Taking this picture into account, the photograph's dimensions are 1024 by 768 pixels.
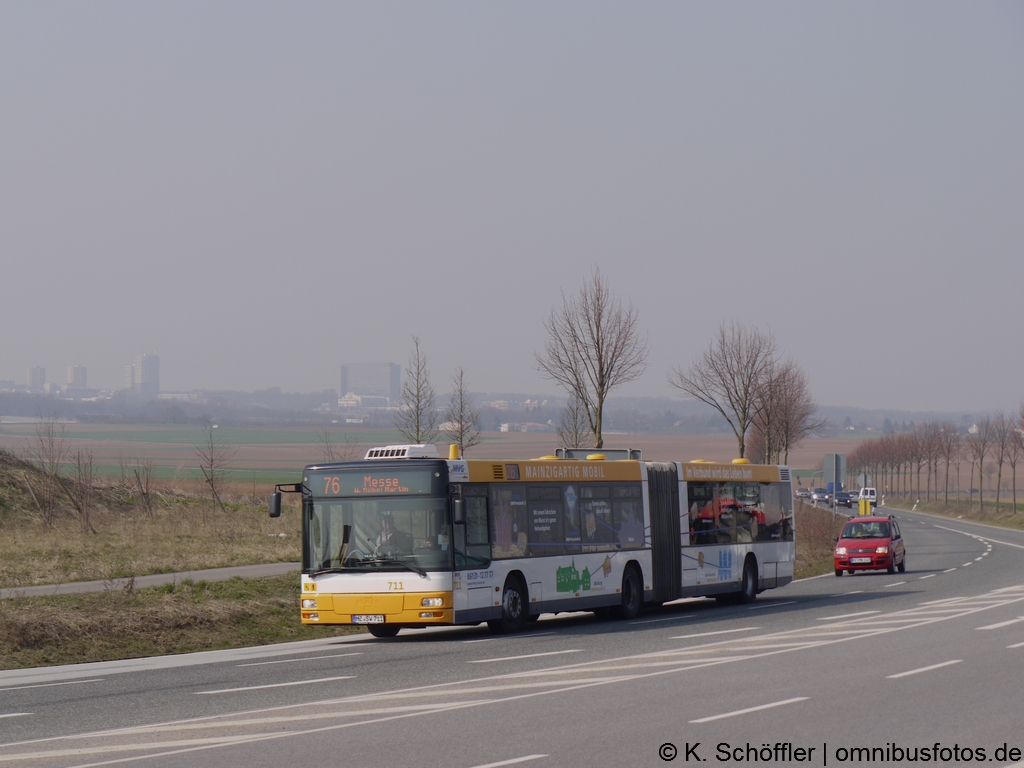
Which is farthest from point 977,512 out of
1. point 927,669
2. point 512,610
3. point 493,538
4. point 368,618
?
point 927,669

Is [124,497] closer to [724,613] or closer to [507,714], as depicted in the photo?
[724,613]

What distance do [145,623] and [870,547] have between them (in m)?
22.4

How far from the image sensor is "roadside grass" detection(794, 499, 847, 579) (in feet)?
128

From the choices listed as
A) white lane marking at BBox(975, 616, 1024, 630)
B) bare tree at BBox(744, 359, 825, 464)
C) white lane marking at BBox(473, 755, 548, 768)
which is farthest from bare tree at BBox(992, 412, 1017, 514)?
white lane marking at BBox(473, 755, 548, 768)

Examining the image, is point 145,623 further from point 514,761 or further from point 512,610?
point 514,761

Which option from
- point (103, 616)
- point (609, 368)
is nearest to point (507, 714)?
point (103, 616)

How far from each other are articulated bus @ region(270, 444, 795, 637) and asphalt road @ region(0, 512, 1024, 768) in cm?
73

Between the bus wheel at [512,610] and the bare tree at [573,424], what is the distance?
89.2ft

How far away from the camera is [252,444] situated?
136 meters

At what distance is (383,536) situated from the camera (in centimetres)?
1902

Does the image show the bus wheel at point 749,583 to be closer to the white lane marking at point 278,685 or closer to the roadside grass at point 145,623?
the roadside grass at point 145,623

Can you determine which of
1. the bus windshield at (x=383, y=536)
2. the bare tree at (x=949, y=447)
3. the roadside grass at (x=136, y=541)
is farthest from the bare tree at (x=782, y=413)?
the bare tree at (x=949, y=447)

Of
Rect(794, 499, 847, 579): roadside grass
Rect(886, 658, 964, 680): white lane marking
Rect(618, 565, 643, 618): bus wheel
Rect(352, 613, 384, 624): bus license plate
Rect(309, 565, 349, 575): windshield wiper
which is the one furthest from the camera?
Rect(794, 499, 847, 579): roadside grass

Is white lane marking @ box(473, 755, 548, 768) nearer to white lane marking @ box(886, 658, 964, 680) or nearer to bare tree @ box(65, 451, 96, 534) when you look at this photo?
white lane marking @ box(886, 658, 964, 680)
